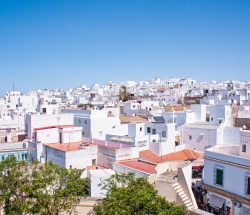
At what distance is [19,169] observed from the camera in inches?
765

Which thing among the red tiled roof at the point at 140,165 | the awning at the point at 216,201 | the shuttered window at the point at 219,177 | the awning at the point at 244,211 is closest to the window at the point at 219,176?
the shuttered window at the point at 219,177

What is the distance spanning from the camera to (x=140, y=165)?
89.3 feet

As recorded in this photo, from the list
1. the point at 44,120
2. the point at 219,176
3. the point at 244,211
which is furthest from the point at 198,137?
the point at 44,120

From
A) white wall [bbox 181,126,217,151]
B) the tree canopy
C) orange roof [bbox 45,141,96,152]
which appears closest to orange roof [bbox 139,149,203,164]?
white wall [bbox 181,126,217,151]

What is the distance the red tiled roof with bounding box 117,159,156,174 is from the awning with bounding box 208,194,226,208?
451 centimetres

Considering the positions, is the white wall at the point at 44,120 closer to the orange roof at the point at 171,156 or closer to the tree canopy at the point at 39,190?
the orange roof at the point at 171,156

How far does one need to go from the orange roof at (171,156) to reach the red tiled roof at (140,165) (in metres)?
1.35

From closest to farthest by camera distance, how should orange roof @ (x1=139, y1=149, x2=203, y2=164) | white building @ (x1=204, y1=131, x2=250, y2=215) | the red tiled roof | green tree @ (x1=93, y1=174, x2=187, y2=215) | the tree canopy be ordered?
green tree @ (x1=93, y1=174, x2=187, y2=215)
the tree canopy
white building @ (x1=204, y1=131, x2=250, y2=215)
the red tiled roof
orange roof @ (x1=139, y1=149, x2=203, y2=164)

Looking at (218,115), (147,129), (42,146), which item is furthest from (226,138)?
(42,146)

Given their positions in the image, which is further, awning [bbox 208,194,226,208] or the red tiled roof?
the red tiled roof

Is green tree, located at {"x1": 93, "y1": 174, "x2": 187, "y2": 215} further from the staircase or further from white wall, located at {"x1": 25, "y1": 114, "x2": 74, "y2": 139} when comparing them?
white wall, located at {"x1": 25, "y1": 114, "x2": 74, "y2": 139}

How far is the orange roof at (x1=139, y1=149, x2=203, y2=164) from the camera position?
3006cm

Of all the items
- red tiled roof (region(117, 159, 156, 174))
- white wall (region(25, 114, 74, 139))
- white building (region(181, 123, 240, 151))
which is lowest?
red tiled roof (region(117, 159, 156, 174))

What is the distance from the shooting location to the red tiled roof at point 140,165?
82.4 ft
